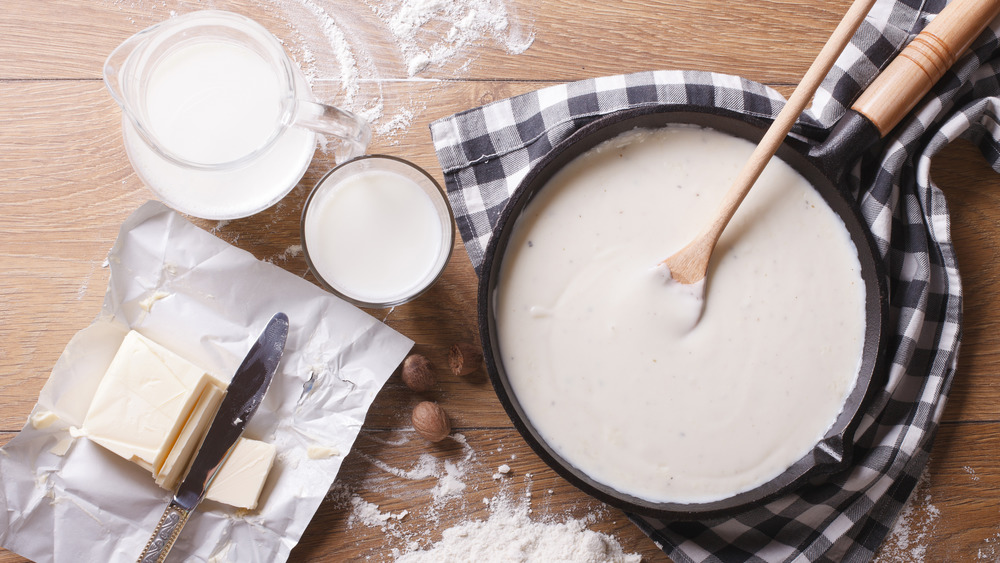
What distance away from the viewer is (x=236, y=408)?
1172 millimetres

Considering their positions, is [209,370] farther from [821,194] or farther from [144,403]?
[821,194]

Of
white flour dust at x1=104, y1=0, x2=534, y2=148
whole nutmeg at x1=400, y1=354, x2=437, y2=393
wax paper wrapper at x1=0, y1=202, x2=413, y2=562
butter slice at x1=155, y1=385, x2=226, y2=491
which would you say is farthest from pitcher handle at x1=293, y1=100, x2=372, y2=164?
butter slice at x1=155, y1=385, x2=226, y2=491

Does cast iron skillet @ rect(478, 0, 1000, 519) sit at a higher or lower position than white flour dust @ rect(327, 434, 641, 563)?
higher

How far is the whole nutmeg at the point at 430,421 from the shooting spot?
1.18 meters

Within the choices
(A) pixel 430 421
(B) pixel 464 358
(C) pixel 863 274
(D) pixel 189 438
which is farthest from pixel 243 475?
(C) pixel 863 274

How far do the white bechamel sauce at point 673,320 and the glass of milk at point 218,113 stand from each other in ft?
1.44

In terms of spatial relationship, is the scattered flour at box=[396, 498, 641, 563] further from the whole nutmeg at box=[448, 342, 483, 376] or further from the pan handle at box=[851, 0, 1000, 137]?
the pan handle at box=[851, 0, 1000, 137]

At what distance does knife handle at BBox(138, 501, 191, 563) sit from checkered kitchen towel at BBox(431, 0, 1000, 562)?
70 cm

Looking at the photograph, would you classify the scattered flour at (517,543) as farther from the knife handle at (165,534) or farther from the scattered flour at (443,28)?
the scattered flour at (443,28)

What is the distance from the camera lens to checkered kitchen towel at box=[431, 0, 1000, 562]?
116 cm

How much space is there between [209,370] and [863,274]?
1179 millimetres

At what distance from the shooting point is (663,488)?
3.44 ft

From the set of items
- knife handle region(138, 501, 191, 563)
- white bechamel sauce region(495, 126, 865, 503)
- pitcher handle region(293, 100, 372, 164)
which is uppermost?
pitcher handle region(293, 100, 372, 164)

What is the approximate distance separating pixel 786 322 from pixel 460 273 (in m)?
0.59
